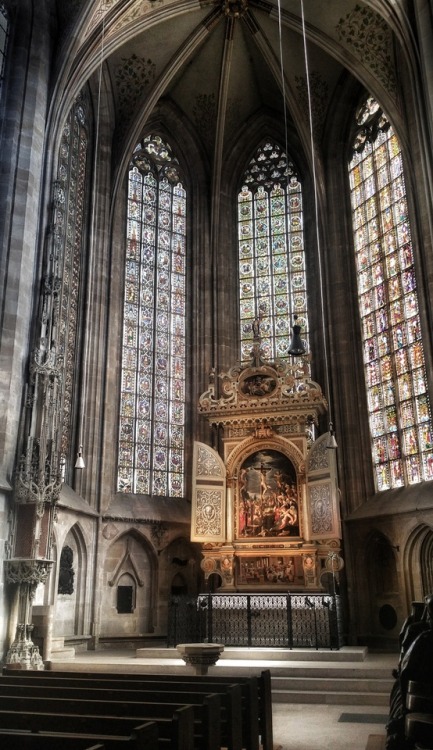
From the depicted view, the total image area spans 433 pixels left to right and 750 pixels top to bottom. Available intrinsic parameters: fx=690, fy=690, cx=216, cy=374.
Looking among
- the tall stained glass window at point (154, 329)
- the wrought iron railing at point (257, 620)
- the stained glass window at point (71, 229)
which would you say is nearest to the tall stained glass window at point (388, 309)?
the wrought iron railing at point (257, 620)

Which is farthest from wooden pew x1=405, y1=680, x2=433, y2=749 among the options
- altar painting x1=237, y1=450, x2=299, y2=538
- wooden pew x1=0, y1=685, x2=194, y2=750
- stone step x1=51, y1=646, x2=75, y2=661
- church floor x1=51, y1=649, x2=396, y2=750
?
altar painting x1=237, y1=450, x2=299, y2=538

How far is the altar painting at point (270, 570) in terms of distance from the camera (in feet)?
51.1

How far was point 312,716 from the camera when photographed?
29.9ft

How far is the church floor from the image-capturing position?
7449 millimetres

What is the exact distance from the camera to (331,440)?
14.4 m

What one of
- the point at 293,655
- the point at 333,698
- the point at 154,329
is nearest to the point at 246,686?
the point at 333,698

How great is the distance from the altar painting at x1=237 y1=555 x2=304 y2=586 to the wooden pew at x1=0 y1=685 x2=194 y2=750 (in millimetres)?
10416

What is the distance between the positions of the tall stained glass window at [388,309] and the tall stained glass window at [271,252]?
78.5 inches

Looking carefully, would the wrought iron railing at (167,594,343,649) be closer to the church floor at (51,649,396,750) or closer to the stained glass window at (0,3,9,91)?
the church floor at (51,649,396,750)

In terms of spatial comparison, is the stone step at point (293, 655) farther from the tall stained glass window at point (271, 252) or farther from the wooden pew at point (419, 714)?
the tall stained glass window at point (271, 252)

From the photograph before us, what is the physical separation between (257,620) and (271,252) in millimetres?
11010

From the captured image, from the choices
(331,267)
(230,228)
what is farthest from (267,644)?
(230,228)

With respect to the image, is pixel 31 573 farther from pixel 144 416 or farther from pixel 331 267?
pixel 331 267

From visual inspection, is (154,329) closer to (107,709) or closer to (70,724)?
(107,709)
